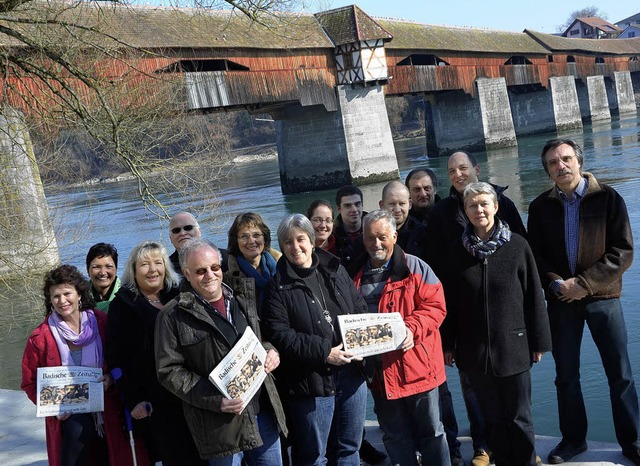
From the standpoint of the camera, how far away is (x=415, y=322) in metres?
3.15

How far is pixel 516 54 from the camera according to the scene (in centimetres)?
3544

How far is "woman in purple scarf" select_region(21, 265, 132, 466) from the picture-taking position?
3217 mm

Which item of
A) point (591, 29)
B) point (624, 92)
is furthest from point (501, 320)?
point (591, 29)

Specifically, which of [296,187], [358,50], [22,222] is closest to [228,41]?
[358,50]

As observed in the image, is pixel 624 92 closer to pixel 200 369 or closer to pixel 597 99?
pixel 597 99

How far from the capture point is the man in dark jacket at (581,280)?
3322mm

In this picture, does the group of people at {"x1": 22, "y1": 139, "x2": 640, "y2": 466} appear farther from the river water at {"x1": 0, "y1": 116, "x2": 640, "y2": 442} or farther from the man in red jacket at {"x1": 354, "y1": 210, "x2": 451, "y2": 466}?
the river water at {"x1": 0, "y1": 116, "x2": 640, "y2": 442}

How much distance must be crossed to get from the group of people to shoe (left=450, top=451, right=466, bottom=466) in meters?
0.16

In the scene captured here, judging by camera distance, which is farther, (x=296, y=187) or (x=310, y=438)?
(x=296, y=187)

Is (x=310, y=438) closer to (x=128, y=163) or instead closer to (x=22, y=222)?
(x=128, y=163)

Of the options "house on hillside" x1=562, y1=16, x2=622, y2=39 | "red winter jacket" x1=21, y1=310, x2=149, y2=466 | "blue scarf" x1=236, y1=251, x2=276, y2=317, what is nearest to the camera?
"red winter jacket" x1=21, y1=310, x2=149, y2=466

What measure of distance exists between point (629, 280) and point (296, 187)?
758 inches

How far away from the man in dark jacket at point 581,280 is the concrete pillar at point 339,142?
Answer: 840 inches

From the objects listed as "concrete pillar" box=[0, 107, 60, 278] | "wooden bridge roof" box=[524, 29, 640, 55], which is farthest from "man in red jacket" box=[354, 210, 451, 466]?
"wooden bridge roof" box=[524, 29, 640, 55]
